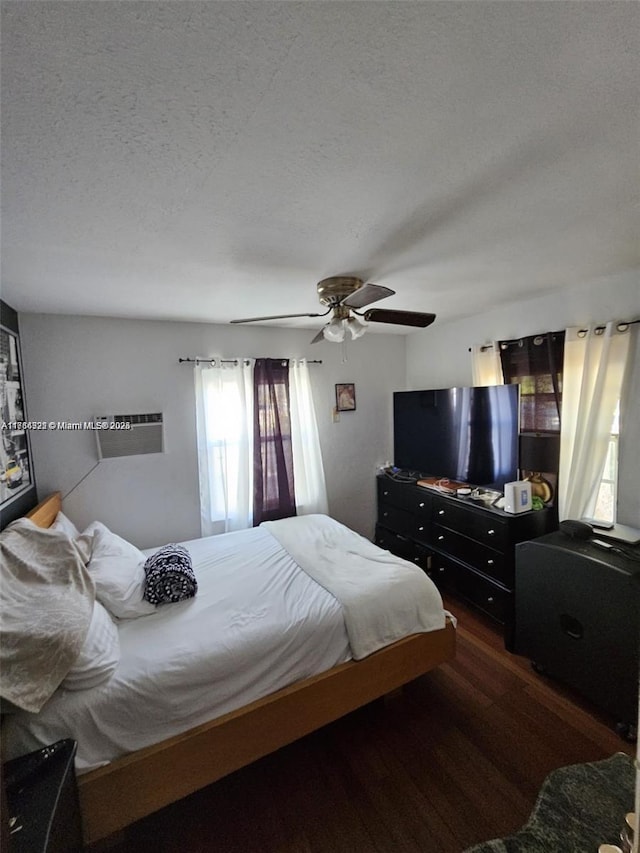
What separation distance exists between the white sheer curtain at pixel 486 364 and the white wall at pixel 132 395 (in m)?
1.25

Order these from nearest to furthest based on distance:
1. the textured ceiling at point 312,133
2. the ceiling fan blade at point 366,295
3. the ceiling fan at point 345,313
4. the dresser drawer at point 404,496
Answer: the textured ceiling at point 312,133 < the ceiling fan blade at point 366,295 < the ceiling fan at point 345,313 < the dresser drawer at point 404,496

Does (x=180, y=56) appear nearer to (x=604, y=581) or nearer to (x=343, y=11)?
(x=343, y=11)

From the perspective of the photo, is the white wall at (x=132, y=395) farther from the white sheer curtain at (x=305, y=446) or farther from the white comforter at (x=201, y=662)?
the white comforter at (x=201, y=662)

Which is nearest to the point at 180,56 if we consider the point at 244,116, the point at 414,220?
the point at 244,116

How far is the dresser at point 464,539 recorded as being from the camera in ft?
7.50

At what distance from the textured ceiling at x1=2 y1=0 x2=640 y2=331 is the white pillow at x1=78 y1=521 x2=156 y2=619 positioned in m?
1.54

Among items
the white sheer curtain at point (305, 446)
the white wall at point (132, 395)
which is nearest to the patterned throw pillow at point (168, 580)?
the white wall at point (132, 395)

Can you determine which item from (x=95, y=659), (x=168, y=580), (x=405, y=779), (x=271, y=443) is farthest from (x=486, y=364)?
(x=95, y=659)

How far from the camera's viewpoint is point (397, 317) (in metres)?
1.91

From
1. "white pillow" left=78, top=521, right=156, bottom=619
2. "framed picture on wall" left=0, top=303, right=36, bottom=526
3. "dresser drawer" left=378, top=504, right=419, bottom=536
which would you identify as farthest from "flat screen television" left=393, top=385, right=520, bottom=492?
"framed picture on wall" left=0, top=303, right=36, bottom=526

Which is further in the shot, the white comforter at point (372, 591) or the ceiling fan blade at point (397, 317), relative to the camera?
the ceiling fan blade at point (397, 317)

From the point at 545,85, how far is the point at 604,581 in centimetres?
203

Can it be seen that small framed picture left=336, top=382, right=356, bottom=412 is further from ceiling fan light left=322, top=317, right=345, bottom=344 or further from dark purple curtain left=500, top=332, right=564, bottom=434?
ceiling fan light left=322, top=317, right=345, bottom=344

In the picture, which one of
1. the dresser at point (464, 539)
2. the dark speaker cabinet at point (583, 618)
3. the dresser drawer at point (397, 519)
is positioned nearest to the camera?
the dark speaker cabinet at point (583, 618)
